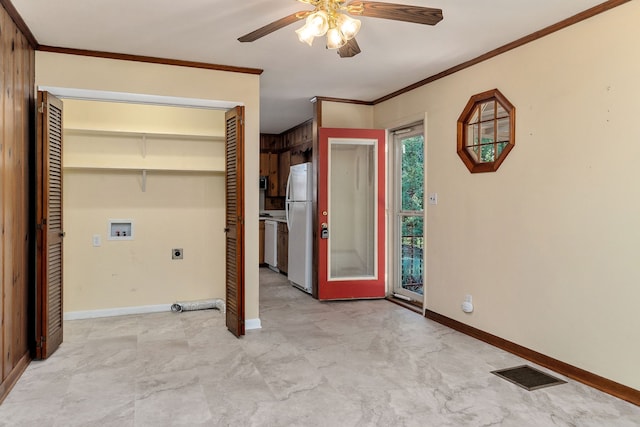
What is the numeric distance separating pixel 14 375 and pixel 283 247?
14.7 feet

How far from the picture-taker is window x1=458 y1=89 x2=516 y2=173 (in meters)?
3.61

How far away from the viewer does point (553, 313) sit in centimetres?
319

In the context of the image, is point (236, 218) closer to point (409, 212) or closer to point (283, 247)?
point (409, 212)

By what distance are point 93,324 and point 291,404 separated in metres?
2.64

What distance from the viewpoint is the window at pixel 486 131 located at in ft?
11.9

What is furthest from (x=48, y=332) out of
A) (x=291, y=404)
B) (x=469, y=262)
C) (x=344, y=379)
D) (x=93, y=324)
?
(x=469, y=262)

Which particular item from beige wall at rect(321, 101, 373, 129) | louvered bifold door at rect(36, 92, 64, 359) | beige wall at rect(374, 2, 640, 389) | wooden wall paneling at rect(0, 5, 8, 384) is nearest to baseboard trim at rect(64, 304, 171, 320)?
louvered bifold door at rect(36, 92, 64, 359)

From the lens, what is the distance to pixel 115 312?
15.3 ft

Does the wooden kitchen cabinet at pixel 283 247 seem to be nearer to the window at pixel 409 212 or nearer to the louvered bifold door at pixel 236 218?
the window at pixel 409 212

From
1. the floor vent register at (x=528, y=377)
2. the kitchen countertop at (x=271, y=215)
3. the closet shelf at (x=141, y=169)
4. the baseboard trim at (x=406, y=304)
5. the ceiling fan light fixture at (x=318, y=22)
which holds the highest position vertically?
the ceiling fan light fixture at (x=318, y=22)

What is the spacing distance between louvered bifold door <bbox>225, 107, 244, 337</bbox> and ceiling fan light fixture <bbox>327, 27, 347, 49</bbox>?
63.1 inches

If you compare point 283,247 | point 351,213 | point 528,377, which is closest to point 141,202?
point 351,213

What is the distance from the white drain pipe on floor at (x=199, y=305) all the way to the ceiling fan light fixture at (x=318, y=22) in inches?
130

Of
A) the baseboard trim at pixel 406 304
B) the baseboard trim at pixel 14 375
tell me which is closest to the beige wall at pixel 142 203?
the baseboard trim at pixel 14 375
